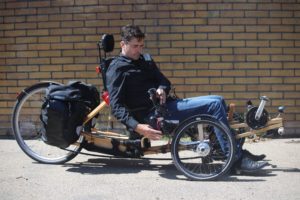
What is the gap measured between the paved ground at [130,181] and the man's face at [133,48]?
3.84 ft

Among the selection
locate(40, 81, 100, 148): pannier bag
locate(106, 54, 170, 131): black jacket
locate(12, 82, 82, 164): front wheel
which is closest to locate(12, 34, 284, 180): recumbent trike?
locate(12, 82, 82, 164): front wheel

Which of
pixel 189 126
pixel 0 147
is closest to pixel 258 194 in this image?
pixel 189 126

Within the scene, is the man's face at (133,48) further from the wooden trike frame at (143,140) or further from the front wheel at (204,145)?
the front wheel at (204,145)

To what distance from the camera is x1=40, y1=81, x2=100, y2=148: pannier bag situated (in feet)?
15.9

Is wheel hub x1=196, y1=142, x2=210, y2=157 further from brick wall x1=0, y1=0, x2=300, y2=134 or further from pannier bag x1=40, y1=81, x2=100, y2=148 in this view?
brick wall x1=0, y1=0, x2=300, y2=134

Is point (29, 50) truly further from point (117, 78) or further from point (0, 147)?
point (117, 78)

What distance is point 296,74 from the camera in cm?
625

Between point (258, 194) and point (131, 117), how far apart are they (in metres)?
1.36

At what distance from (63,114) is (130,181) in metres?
0.96

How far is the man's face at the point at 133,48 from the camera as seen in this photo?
15.7 feet

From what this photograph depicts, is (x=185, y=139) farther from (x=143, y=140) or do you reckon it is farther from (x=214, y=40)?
(x=214, y=40)

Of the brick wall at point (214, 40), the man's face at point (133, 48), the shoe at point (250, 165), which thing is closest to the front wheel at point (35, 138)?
the brick wall at point (214, 40)

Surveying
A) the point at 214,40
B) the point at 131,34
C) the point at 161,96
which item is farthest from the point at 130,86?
the point at 214,40

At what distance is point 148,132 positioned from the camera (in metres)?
4.55
